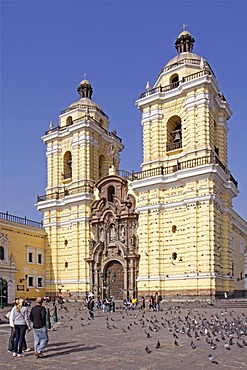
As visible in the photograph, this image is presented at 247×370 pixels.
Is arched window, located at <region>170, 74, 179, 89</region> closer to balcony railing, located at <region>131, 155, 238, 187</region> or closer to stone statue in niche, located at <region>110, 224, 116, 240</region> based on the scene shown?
balcony railing, located at <region>131, 155, 238, 187</region>

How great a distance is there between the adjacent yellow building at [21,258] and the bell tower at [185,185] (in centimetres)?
1162

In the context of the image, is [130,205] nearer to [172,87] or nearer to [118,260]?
[118,260]

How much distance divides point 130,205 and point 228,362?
91.0 ft

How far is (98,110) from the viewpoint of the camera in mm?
45094

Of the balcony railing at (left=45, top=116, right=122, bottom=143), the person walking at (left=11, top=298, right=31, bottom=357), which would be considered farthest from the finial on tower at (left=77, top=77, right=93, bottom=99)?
the person walking at (left=11, top=298, right=31, bottom=357)

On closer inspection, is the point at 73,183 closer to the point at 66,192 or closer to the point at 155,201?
the point at 66,192

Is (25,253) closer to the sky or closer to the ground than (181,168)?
closer to the ground

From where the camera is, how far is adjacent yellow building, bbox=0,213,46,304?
3844cm

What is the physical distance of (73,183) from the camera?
138ft

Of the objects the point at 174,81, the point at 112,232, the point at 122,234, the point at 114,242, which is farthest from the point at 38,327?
the point at 174,81

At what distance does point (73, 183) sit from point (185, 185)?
12939mm

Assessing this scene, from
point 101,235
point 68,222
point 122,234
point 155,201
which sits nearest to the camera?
point 155,201

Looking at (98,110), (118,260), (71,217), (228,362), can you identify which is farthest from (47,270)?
(228,362)

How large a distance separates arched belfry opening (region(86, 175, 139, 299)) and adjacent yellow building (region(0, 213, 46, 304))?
19.3 ft
